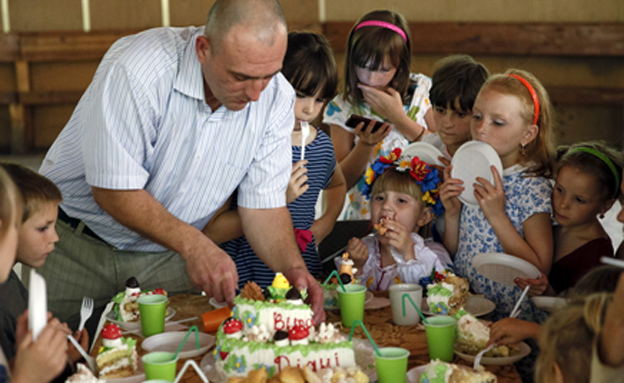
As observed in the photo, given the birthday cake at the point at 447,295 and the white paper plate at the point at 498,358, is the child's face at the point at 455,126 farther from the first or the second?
the white paper plate at the point at 498,358

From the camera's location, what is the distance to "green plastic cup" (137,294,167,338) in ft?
5.67

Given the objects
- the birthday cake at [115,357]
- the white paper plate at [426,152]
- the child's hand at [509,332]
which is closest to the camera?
the birthday cake at [115,357]

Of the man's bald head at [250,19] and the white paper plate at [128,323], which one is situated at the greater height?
the man's bald head at [250,19]

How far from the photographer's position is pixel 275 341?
151 cm

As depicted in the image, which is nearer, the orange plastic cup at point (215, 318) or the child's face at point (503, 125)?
the orange plastic cup at point (215, 318)

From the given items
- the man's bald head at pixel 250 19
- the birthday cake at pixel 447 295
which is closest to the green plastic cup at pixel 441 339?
the birthday cake at pixel 447 295

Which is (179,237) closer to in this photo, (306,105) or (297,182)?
(297,182)

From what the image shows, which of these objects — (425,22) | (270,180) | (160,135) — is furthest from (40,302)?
(425,22)

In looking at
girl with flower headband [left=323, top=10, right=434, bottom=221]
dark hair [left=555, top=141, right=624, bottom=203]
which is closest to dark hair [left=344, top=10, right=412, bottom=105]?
girl with flower headband [left=323, top=10, right=434, bottom=221]

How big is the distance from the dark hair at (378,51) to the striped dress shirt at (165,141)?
929 millimetres

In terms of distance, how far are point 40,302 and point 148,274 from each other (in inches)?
47.6

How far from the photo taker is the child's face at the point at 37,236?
1.84m

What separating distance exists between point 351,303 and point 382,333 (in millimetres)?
121

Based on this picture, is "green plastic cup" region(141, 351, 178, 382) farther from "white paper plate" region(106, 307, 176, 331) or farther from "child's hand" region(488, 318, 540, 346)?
"child's hand" region(488, 318, 540, 346)
